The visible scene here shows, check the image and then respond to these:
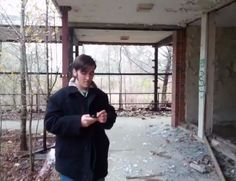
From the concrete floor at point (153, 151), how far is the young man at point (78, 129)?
8.37ft

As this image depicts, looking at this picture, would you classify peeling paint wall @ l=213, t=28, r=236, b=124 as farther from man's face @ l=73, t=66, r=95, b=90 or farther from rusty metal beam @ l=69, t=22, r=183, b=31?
man's face @ l=73, t=66, r=95, b=90

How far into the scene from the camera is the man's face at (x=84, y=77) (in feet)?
6.89

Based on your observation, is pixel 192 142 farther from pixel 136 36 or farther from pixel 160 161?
pixel 136 36

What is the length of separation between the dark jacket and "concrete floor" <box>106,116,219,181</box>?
8.38ft

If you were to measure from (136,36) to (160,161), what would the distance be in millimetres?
5359

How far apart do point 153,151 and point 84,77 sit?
422 centimetres

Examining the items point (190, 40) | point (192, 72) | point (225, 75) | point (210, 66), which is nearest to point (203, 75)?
point (210, 66)

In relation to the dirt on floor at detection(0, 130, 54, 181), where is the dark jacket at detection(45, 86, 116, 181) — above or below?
above

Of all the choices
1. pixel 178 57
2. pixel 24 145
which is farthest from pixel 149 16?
pixel 24 145

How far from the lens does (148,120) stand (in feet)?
32.5

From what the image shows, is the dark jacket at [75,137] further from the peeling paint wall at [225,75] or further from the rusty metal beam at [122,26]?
the peeling paint wall at [225,75]

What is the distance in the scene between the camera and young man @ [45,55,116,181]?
2.06m

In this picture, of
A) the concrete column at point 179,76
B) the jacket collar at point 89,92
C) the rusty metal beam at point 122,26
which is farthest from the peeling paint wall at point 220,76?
the jacket collar at point 89,92

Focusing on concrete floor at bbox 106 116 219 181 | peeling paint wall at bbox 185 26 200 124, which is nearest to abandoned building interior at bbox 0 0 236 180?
peeling paint wall at bbox 185 26 200 124
